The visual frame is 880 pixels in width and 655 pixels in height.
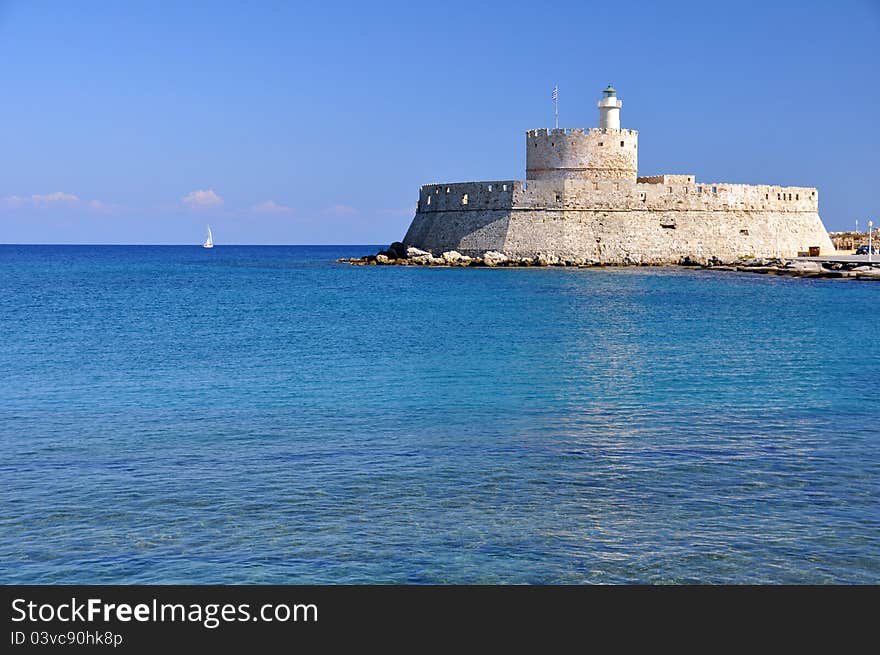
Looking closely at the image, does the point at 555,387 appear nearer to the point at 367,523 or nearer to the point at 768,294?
the point at 367,523

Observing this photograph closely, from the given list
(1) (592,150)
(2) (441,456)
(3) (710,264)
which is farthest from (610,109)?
(2) (441,456)

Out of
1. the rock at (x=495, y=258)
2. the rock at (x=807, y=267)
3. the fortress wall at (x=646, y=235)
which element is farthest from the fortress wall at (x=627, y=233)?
the rock at (x=807, y=267)

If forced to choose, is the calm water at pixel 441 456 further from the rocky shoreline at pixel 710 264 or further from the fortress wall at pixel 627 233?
the fortress wall at pixel 627 233

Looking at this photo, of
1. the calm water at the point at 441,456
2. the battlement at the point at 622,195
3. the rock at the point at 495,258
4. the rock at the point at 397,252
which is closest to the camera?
the calm water at the point at 441,456

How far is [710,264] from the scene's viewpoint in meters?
38.2

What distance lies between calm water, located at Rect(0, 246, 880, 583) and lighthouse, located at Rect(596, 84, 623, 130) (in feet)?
69.4

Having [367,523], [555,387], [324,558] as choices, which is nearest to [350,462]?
[367,523]

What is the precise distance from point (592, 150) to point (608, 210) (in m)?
2.34

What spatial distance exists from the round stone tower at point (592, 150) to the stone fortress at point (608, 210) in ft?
0.12

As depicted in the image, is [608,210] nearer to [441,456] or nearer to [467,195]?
[467,195]

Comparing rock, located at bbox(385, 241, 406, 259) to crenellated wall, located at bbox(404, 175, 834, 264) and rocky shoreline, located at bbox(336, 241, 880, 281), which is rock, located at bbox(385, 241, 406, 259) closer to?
rocky shoreline, located at bbox(336, 241, 880, 281)

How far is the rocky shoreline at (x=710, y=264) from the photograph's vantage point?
3261cm

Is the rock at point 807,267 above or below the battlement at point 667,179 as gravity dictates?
below

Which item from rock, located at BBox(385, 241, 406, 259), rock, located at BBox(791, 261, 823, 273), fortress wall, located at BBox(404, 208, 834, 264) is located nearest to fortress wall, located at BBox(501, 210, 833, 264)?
fortress wall, located at BBox(404, 208, 834, 264)
